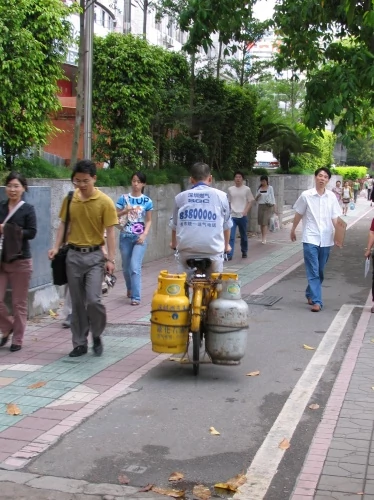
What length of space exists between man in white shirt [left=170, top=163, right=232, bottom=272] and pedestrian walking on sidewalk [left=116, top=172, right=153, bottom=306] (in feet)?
9.63

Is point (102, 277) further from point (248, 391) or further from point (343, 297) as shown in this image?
point (343, 297)

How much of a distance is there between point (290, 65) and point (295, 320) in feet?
28.9

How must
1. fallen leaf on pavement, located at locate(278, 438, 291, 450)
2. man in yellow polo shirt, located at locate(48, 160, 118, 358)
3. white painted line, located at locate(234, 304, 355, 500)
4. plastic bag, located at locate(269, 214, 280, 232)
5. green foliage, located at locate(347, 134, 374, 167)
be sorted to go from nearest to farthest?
1. white painted line, located at locate(234, 304, 355, 500)
2. fallen leaf on pavement, located at locate(278, 438, 291, 450)
3. man in yellow polo shirt, located at locate(48, 160, 118, 358)
4. plastic bag, located at locate(269, 214, 280, 232)
5. green foliage, located at locate(347, 134, 374, 167)

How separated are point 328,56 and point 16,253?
10063 millimetres

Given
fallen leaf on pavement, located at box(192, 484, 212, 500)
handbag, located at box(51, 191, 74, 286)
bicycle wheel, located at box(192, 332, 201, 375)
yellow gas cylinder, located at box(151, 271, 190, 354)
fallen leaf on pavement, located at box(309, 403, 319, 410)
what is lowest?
fallen leaf on pavement, located at box(192, 484, 212, 500)

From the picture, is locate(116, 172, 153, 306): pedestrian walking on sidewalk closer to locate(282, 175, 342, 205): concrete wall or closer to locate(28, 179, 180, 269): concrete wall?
locate(28, 179, 180, 269): concrete wall

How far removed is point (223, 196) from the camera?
6.88 meters

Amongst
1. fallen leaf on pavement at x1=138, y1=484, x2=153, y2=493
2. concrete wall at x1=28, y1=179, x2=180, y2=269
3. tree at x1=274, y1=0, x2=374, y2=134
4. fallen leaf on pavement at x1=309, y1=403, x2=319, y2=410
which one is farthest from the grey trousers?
tree at x1=274, y1=0, x2=374, y2=134

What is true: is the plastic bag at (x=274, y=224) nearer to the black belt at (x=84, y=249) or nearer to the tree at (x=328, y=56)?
the tree at (x=328, y=56)

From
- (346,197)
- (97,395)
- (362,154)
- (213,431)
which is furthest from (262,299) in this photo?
(362,154)

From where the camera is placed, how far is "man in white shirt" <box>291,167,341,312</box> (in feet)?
32.5

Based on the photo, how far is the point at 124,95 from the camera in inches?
531

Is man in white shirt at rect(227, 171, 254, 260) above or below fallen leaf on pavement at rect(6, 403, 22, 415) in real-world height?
above

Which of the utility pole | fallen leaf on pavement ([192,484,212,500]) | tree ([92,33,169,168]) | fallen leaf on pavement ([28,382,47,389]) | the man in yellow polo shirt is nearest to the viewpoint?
fallen leaf on pavement ([192,484,212,500])
